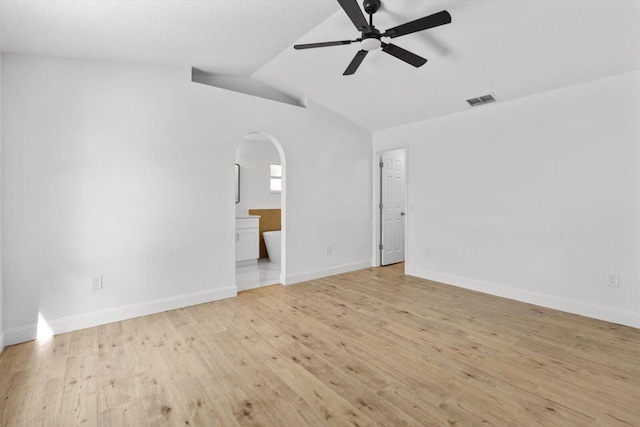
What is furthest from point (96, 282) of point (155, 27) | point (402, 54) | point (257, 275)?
point (402, 54)

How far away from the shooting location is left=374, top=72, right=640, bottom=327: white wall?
2863mm

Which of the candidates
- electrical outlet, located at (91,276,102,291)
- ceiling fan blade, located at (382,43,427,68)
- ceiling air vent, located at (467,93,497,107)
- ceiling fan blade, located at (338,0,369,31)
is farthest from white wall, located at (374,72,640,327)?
electrical outlet, located at (91,276,102,291)

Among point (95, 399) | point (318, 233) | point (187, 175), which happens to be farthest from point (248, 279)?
point (95, 399)

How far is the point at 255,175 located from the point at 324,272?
2432mm

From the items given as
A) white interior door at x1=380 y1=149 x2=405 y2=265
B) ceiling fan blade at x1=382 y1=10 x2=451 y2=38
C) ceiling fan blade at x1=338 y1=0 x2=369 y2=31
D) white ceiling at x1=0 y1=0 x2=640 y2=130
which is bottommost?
white interior door at x1=380 y1=149 x2=405 y2=265

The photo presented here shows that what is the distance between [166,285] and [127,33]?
2.40 metres

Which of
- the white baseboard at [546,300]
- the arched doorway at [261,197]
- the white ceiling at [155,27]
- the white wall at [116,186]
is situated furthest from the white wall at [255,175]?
the white baseboard at [546,300]

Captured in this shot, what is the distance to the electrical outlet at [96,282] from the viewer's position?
2.87m

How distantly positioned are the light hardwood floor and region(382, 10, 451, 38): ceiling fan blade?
7.76ft

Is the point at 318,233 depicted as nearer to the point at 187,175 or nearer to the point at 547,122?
the point at 187,175

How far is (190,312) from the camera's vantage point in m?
3.20

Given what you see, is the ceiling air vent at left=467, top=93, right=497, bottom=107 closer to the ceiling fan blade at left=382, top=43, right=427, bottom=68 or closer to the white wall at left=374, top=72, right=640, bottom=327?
the white wall at left=374, top=72, right=640, bottom=327

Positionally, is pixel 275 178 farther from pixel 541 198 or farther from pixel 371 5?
pixel 541 198

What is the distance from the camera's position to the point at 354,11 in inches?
75.8
